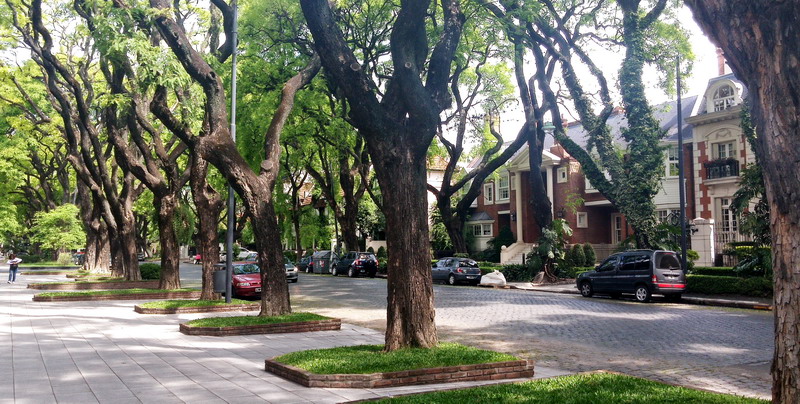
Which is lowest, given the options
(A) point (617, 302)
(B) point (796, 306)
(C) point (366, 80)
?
(A) point (617, 302)

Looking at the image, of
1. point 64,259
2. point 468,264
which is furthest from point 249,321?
point 64,259

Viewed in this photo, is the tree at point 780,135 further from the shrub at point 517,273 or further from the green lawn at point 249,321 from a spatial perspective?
A: the shrub at point 517,273

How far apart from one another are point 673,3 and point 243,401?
2427 cm

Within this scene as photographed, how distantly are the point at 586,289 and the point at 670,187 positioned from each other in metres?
16.7

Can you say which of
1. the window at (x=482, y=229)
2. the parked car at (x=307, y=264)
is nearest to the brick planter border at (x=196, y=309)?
the parked car at (x=307, y=264)

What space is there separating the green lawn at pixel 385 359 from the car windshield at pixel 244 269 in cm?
1674

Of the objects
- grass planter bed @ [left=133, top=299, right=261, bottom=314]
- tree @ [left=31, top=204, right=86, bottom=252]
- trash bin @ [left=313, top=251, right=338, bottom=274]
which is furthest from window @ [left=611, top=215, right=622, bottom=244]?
tree @ [left=31, top=204, right=86, bottom=252]

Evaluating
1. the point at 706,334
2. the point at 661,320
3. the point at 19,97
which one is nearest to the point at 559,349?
the point at 706,334

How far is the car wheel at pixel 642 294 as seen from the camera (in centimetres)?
2252

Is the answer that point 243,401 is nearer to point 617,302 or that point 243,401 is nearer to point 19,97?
point 617,302

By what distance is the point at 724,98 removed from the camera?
113 ft

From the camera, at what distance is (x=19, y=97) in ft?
104

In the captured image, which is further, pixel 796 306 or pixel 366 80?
pixel 366 80

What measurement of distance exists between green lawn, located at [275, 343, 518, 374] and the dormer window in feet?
96.9
